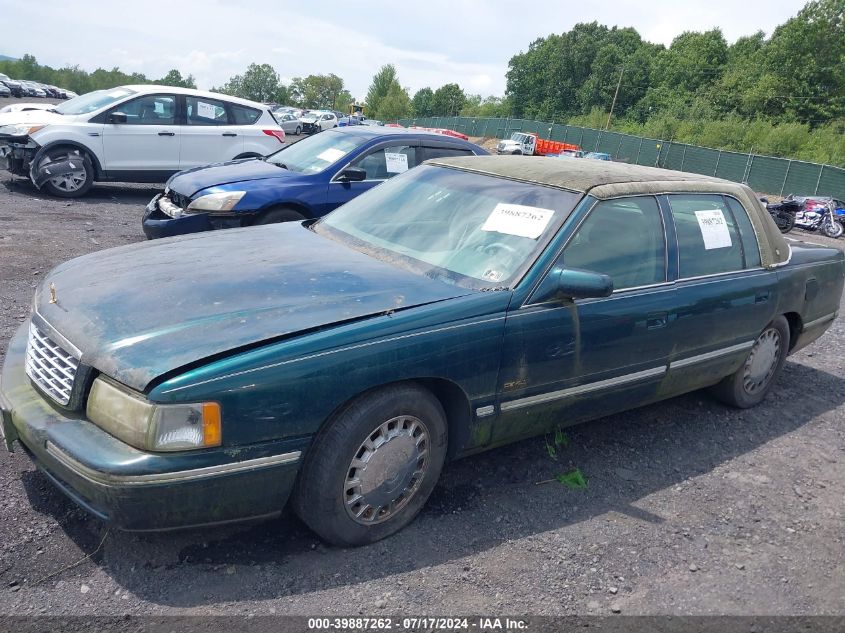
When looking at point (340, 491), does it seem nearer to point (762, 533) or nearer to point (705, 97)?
point (762, 533)

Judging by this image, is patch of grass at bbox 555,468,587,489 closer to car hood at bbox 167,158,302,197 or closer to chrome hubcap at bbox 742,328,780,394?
chrome hubcap at bbox 742,328,780,394

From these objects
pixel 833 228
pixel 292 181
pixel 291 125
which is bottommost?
pixel 833 228

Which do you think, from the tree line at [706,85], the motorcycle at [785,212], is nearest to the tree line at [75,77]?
the tree line at [706,85]

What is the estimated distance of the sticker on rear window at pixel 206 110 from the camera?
10.9m

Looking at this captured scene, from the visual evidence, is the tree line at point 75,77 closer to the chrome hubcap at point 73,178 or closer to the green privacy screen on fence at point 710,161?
the green privacy screen on fence at point 710,161

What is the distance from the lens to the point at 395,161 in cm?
783

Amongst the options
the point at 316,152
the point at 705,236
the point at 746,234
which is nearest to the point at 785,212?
the point at 316,152

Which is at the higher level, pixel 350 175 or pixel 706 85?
pixel 706 85

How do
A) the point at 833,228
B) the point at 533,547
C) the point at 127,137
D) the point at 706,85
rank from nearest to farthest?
the point at 533,547, the point at 127,137, the point at 833,228, the point at 706,85

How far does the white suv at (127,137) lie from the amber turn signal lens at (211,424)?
360 inches

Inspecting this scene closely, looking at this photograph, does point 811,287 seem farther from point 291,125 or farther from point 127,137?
point 291,125

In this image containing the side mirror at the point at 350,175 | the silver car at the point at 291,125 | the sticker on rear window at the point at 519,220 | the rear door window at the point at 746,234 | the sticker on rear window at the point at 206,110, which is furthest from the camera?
the silver car at the point at 291,125

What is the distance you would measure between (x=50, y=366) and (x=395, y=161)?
552cm

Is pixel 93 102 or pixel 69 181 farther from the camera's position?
pixel 93 102
